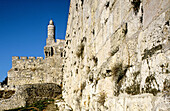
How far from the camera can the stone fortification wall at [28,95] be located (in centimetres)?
1989

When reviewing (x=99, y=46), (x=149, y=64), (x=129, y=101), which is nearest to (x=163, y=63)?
(x=149, y=64)

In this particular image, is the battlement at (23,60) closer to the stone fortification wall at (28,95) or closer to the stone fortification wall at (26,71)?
the stone fortification wall at (26,71)

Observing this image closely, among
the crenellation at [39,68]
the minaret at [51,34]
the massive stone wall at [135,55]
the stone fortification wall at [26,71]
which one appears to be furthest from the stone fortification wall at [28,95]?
the massive stone wall at [135,55]

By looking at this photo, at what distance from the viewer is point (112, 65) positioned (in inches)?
92.0

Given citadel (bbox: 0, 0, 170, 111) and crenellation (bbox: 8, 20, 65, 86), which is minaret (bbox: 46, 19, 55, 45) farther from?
citadel (bbox: 0, 0, 170, 111)

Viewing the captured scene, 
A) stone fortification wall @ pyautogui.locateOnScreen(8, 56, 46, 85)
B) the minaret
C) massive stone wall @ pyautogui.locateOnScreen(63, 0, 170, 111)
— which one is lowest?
massive stone wall @ pyautogui.locateOnScreen(63, 0, 170, 111)

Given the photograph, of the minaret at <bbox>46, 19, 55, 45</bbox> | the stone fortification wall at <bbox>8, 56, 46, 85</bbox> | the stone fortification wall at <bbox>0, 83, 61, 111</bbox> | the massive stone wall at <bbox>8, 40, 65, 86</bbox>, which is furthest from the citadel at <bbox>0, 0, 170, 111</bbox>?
the minaret at <bbox>46, 19, 55, 45</bbox>

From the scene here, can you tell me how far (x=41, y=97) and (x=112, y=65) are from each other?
71.5ft

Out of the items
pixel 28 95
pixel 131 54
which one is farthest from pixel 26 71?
pixel 131 54

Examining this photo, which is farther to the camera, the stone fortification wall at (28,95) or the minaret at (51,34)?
the minaret at (51,34)

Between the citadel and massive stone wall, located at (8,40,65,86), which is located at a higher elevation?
massive stone wall, located at (8,40,65,86)

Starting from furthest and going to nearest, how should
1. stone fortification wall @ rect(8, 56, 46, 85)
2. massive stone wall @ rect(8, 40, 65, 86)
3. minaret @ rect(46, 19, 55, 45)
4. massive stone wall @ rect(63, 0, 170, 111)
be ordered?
minaret @ rect(46, 19, 55, 45), stone fortification wall @ rect(8, 56, 46, 85), massive stone wall @ rect(8, 40, 65, 86), massive stone wall @ rect(63, 0, 170, 111)

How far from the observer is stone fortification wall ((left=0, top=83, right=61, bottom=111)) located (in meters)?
19.9

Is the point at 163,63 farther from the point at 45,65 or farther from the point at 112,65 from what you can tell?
the point at 45,65
